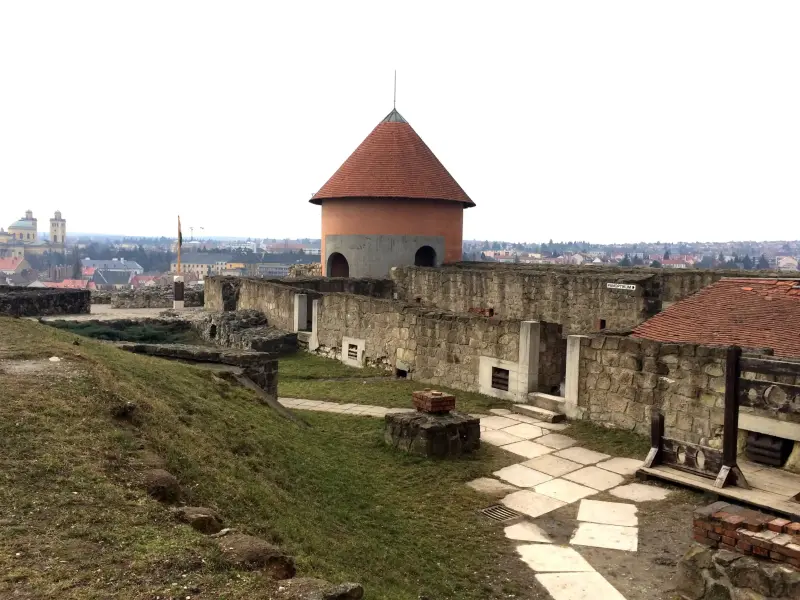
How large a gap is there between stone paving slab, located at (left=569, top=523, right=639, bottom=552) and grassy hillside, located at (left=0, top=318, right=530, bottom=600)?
725mm

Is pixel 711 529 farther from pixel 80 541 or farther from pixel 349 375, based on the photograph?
pixel 349 375

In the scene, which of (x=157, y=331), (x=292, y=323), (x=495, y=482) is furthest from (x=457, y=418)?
(x=157, y=331)

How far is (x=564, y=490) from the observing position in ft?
23.6

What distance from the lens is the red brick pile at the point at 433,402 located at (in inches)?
333

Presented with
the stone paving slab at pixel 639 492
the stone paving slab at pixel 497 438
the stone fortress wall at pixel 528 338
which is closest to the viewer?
the stone paving slab at pixel 639 492

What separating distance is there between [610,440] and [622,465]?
92 centimetres

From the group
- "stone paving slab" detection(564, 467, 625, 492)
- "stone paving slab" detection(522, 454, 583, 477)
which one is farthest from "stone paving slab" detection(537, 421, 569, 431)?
"stone paving slab" detection(564, 467, 625, 492)

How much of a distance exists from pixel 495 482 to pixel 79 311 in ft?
59.4

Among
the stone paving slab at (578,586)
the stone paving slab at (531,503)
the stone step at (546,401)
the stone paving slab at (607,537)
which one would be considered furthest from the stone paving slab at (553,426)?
the stone paving slab at (578,586)

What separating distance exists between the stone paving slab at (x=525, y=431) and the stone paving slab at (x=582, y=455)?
2.37 ft

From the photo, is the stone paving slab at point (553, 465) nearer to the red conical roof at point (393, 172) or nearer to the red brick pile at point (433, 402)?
the red brick pile at point (433, 402)

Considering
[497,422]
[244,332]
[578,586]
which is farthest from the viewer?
[244,332]

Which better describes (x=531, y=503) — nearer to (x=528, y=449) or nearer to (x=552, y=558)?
(x=552, y=558)

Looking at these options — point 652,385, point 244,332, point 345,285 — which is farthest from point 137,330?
point 652,385
